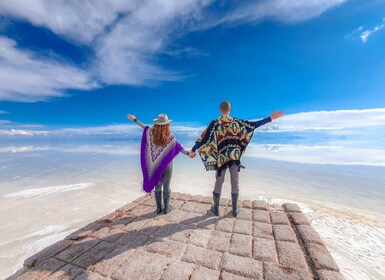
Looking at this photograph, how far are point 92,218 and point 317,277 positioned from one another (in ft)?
24.5

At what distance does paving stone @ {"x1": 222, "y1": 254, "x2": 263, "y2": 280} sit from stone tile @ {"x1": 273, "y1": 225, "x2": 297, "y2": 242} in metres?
0.96

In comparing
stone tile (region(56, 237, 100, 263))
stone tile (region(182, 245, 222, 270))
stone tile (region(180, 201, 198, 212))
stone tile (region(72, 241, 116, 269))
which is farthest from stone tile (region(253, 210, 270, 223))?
stone tile (region(56, 237, 100, 263))

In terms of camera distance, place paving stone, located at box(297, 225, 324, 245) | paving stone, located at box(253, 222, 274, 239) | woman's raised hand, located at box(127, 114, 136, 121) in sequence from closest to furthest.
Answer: paving stone, located at box(297, 225, 324, 245) → paving stone, located at box(253, 222, 274, 239) → woman's raised hand, located at box(127, 114, 136, 121)

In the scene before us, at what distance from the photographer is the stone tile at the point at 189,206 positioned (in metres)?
5.15

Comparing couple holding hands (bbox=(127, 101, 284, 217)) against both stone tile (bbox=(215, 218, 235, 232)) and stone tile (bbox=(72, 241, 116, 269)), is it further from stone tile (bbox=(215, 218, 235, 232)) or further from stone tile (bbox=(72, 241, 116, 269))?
stone tile (bbox=(72, 241, 116, 269))

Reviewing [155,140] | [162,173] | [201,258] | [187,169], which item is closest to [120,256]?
[201,258]

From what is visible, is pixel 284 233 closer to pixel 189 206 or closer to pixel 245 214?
pixel 245 214

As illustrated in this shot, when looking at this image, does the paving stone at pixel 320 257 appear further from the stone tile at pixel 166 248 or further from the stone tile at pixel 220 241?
the stone tile at pixel 166 248

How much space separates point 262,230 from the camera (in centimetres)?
408

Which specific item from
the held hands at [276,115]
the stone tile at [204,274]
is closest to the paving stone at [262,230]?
the stone tile at [204,274]

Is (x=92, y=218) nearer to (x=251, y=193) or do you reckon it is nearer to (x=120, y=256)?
(x=120, y=256)

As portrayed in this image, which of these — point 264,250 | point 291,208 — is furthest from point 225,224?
point 291,208

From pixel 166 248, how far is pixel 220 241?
3.07ft

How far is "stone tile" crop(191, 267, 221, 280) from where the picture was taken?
2744 millimetres
